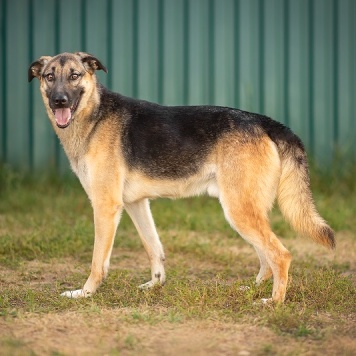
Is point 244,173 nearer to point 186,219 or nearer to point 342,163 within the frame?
point 186,219

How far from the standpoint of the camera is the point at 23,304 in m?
5.66

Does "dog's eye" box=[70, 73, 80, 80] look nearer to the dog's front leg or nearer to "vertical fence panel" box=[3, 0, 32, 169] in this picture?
the dog's front leg

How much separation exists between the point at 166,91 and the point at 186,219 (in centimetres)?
254

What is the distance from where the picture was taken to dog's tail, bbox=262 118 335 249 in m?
5.70

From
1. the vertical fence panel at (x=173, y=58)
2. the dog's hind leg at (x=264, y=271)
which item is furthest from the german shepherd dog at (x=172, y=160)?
the vertical fence panel at (x=173, y=58)

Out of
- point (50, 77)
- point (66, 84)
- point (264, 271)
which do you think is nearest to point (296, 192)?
point (264, 271)

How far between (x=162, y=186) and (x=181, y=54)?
4.85 metres

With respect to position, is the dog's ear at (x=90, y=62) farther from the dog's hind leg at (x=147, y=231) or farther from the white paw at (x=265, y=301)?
the white paw at (x=265, y=301)

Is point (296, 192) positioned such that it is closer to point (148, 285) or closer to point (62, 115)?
point (148, 285)

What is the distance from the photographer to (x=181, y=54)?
34.8ft

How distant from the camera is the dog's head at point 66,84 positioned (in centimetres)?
589

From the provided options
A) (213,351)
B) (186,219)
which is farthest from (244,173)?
(186,219)

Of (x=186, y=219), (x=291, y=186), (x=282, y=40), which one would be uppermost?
(x=282, y=40)

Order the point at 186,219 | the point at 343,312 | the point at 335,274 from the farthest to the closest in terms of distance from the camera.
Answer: the point at 186,219
the point at 335,274
the point at 343,312
